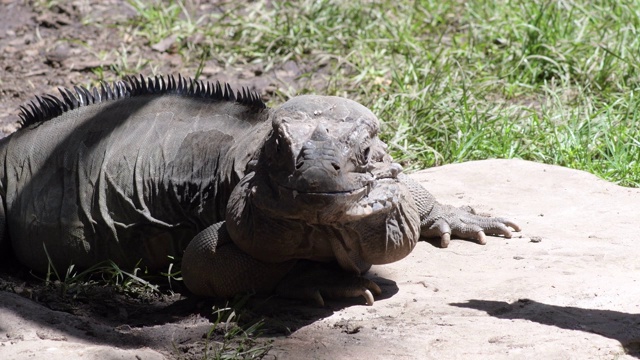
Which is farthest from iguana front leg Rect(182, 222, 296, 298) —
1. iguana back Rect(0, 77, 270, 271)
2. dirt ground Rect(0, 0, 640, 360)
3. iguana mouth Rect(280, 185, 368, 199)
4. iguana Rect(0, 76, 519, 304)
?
iguana mouth Rect(280, 185, 368, 199)

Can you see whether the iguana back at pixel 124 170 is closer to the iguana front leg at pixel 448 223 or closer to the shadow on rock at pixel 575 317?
the iguana front leg at pixel 448 223

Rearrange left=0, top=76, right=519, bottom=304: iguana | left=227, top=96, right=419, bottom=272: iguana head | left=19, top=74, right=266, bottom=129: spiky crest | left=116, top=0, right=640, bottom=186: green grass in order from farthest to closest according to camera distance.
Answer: left=116, top=0, right=640, bottom=186: green grass
left=19, top=74, right=266, bottom=129: spiky crest
left=0, top=76, right=519, bottom=304: iguana
left=227, top=96, right=419, bottom=272: iguana head

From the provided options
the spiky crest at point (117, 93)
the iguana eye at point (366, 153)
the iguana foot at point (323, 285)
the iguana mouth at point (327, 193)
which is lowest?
the iguana foot at point (323, 285)

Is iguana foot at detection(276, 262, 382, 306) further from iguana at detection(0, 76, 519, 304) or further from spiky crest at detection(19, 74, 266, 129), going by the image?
spiky crest at detection(19, 74, 266, 129)

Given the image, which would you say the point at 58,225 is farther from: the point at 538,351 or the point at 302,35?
the point at 302,35

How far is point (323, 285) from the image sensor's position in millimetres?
5406

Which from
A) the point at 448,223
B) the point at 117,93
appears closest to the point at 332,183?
the point at 448,223

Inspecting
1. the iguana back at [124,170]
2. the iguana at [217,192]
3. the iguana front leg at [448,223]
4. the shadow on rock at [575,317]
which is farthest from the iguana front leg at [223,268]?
the iguana front leg at [448,223]

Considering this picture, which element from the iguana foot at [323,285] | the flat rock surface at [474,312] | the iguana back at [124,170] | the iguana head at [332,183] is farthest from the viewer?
the iguana back at [124,170]

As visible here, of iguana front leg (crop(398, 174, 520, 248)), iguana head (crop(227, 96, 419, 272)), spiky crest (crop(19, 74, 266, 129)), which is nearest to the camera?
iguana head (crop(227, 96, 419, 272))

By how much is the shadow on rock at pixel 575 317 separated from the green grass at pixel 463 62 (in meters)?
2.94

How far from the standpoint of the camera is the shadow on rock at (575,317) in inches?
185

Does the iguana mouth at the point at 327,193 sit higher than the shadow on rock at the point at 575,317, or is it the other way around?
the iguana mouth at the point at 327,193

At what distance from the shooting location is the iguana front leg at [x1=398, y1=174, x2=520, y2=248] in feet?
20.8
